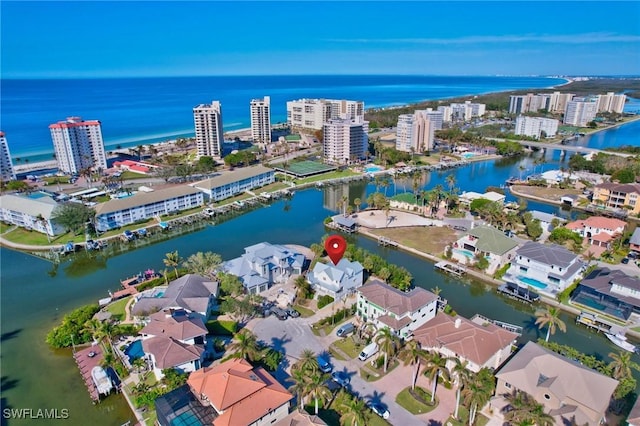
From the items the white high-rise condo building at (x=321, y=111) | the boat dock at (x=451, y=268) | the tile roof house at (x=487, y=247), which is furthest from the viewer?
the white high-rise condo building at (x=321, y=111)

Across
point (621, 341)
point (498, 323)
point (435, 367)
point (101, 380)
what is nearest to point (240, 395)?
point (101, 380)

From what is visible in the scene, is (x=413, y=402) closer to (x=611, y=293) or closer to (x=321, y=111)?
(x=611, y=293)

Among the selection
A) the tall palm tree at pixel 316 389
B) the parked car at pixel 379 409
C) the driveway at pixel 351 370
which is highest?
the tall palm tree at pixel 316 389

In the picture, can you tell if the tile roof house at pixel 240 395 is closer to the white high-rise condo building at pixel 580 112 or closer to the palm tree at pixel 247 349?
the palm tree at pixel 247 349

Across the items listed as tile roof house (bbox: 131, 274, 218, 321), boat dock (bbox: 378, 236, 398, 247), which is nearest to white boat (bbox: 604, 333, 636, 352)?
boat dock (bbox: 378, 236, 398, 247)

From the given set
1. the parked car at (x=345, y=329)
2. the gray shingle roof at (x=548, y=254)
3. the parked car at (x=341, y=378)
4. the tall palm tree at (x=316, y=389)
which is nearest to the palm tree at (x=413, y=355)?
the parked car at (x=341, y=378)
